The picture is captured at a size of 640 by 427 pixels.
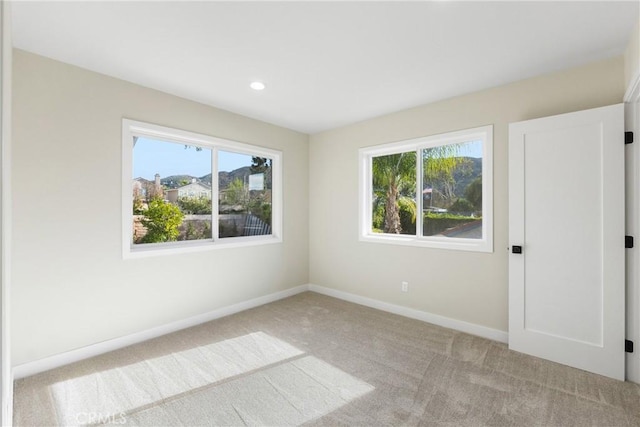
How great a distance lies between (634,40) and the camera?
217cm

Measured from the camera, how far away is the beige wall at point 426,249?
109 inches

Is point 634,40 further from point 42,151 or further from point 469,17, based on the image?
point 42,151

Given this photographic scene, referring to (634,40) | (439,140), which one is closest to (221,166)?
(439,140)

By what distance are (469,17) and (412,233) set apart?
2468 millimetres

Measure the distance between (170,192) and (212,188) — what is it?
52 centimetres

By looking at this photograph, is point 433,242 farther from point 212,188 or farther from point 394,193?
point 212,188

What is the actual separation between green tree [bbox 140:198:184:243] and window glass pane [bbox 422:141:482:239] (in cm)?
298

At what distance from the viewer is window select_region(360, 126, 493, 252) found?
3.30 metres

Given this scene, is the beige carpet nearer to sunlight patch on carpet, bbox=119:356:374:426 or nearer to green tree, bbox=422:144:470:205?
sunlight patch on carpet, bbox=119:356:374:426

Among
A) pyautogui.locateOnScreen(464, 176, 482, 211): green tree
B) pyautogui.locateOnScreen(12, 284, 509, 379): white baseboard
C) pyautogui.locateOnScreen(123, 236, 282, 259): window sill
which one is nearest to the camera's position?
pyautogui.locateOnScreen(12, 284, 509, 379): white baseboard

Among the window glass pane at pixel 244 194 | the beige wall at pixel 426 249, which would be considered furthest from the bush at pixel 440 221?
the window glass pane at pixel 244 194

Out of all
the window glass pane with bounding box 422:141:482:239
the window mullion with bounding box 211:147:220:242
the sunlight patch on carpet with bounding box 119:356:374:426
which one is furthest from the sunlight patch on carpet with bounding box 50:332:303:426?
the window glass pane with bounding box 422:141:482:239

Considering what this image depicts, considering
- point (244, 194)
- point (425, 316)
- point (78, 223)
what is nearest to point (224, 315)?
point (244, 194)

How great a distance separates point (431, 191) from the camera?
3746 mm
